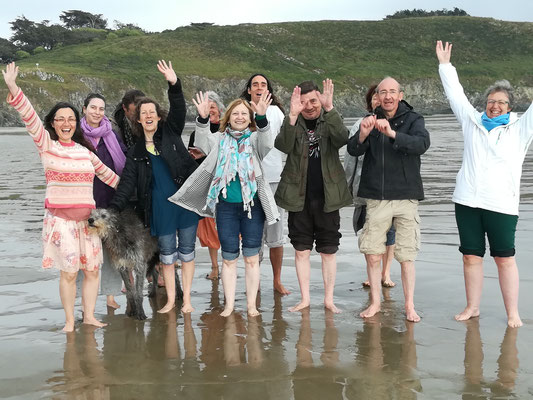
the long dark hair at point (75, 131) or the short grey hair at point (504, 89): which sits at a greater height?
the short grey hair at point (504, 89)

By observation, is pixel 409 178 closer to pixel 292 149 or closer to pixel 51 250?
pixel 292 149

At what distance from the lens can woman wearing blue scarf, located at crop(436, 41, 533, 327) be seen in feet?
18.4

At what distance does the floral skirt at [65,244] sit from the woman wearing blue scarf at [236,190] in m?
0.91

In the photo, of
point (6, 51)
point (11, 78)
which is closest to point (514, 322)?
point (11, 78)

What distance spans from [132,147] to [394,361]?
323 cm

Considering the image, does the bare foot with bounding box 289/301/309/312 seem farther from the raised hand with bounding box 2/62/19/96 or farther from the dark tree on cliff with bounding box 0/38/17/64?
the dark tree on cliff with bounding box 0/38/17/64

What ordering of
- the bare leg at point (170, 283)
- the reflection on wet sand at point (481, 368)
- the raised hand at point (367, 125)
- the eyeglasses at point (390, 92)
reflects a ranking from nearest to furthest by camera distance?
the reflection on wet sand at point (481, 368)
the raised hand at point (367, 125)
the eyeglasses at point (390, 92)
the bare leg at point (170, 283)

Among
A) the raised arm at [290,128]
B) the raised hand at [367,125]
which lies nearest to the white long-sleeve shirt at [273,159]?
the raised arm at [290,128]

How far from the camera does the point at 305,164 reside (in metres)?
6.15

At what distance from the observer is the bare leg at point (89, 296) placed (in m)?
5.85

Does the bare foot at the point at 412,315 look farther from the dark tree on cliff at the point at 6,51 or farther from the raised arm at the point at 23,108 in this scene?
the dark tree on cliff at the point at 6,51

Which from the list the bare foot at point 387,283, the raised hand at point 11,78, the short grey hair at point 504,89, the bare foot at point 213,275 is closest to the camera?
the raised hand at point 11,78

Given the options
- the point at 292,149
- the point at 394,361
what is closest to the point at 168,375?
the point at 394,361

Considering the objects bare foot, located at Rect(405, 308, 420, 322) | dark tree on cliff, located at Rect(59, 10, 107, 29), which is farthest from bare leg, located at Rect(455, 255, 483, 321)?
dark tree on cliff, located at Rect(59, 10, 107, 29)
